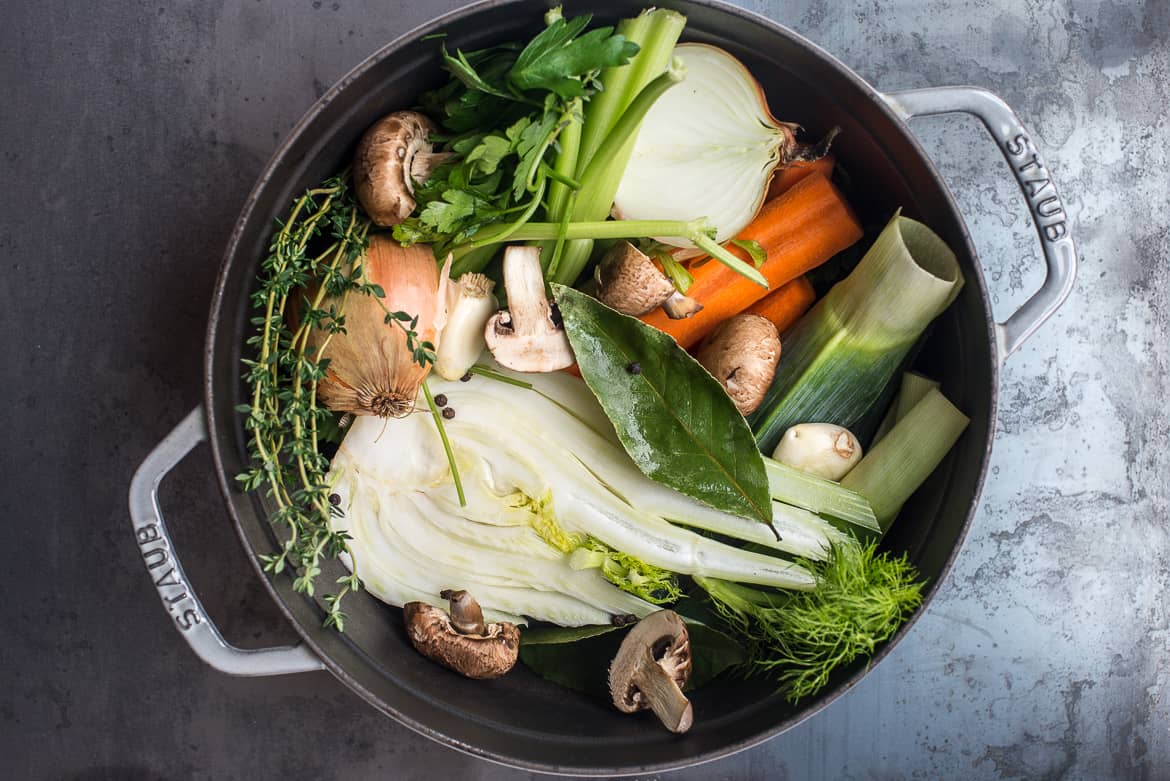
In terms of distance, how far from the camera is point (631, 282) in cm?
130

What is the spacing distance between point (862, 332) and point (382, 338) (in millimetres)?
786

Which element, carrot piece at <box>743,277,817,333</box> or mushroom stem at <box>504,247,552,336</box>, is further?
carrot piece at <box>743,277,817,333</box>

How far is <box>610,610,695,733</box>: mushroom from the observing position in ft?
4.35

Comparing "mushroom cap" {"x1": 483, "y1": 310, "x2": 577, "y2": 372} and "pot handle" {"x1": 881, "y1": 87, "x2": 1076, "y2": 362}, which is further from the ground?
"pot handle" {"x1": 881, "y1": 87, "x2": 1076, "y2": 362}

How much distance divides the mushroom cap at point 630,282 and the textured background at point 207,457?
0.65m

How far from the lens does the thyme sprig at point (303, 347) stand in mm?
1181

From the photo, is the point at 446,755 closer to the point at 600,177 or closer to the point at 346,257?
the point at 346,257

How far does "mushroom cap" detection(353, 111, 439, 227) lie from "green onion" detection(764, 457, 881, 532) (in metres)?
0.71

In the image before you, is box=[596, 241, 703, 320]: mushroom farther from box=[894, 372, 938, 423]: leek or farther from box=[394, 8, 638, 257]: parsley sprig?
box=[894, 372, 938, 423]: leek

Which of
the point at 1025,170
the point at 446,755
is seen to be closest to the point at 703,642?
the point at 446,755

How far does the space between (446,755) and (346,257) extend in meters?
0.98

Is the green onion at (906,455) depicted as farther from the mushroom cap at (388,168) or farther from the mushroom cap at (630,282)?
the mushroom cap at (388,168)

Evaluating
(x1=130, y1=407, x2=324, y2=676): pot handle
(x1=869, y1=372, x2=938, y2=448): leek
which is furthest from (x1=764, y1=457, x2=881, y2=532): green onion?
(x1=130, y1=407, x2=324, y2=676): pot handle

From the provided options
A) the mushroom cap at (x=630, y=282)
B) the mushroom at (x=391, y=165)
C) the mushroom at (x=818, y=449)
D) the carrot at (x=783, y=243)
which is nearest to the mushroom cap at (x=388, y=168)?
the mushroom at (x=391, y=165)
